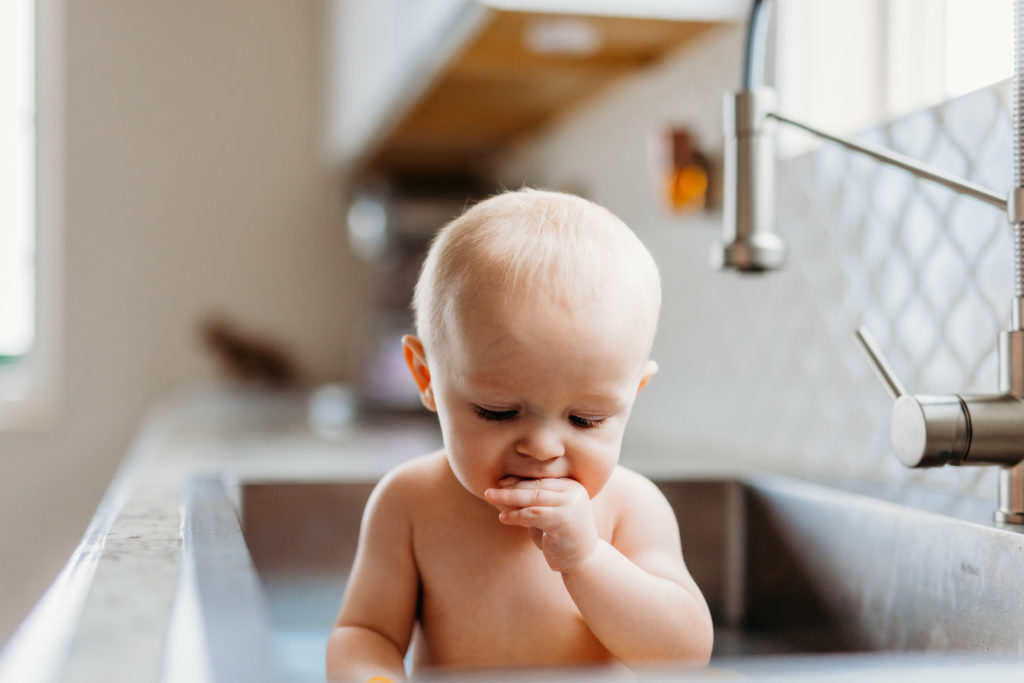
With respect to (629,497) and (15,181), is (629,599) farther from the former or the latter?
(15,181)

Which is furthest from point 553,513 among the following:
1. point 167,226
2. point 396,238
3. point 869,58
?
point 167,226

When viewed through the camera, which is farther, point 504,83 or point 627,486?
point 504,83

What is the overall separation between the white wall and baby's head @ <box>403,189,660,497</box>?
2.87 meters

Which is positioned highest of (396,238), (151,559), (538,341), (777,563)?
(396,238)

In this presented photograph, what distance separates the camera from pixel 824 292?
1.09 meters

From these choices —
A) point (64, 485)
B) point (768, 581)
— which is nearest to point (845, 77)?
point (768, 581)

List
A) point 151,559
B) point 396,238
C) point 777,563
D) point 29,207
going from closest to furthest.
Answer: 1. point 151,559
2. point 777,563
3. point 396,238
4. point 29,207

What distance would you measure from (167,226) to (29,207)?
462 mm

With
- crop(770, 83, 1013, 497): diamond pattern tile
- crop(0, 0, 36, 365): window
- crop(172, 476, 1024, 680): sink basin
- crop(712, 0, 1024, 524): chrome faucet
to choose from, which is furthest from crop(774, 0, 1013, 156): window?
crop(0, 0, 36, 365): window

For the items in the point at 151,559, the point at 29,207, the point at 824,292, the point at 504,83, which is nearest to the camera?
the point at 151,559

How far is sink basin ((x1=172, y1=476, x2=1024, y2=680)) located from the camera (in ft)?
2.13

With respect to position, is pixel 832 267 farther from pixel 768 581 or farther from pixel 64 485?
pixel 64 485

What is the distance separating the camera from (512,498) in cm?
54

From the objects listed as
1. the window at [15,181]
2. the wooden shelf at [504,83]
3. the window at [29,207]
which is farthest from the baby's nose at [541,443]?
the window at [15,181]
